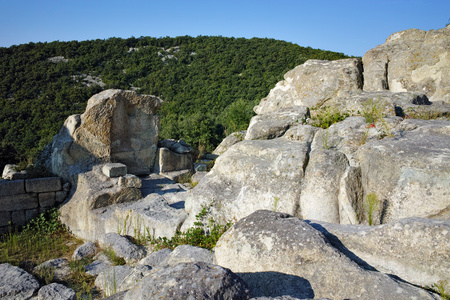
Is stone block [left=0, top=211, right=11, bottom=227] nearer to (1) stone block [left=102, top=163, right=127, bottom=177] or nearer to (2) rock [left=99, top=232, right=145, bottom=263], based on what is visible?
(1) stone block [left=102, top=163, right=127, bottom=177]

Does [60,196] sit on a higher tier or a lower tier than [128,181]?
lower

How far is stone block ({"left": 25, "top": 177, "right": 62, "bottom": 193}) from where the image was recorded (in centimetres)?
632

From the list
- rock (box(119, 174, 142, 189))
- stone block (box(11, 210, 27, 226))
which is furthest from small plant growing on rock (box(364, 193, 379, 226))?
stone block (box(11, 210, 27, 226))

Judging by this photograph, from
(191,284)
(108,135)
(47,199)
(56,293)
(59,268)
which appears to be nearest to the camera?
(191,284)

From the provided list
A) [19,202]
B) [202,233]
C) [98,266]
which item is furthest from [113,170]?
[202,233]

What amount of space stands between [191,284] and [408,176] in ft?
7.88

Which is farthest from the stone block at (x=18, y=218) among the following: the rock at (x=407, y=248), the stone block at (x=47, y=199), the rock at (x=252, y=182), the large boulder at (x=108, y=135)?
the rock at (x=407, y=248)

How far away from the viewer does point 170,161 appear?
27.3 feet

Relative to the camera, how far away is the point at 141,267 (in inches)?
132

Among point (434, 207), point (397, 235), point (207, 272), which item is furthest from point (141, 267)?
point (434, 207)

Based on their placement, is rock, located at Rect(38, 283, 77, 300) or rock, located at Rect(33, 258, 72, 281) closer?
rock, located at Rect(38, 283, 77, 300)

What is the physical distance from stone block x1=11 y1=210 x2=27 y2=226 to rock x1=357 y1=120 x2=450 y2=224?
616 cm

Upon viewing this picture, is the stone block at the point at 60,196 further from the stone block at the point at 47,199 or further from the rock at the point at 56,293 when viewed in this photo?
the rock at the point at 56,293

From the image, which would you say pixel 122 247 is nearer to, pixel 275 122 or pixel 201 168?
pixel 275 122
